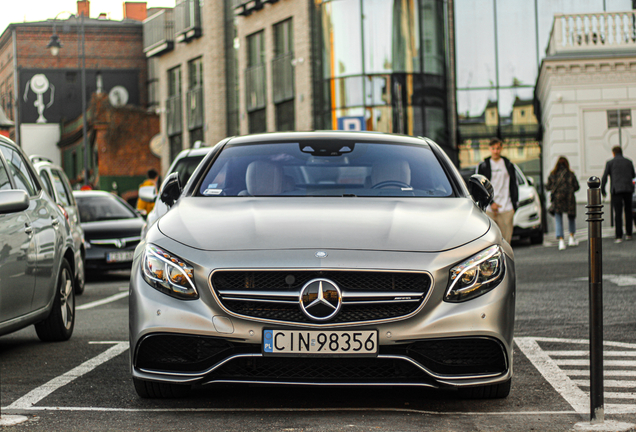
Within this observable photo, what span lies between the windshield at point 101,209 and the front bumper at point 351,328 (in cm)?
1233

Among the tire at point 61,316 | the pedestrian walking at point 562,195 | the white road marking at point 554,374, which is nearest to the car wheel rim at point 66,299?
the tire at point 61,316

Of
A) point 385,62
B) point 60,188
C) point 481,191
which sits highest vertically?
point 385,62

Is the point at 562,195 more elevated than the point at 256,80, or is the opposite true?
the point at 256,80

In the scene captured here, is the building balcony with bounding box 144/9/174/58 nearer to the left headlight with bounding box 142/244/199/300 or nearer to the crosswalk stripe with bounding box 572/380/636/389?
the crosswalk stripe with bounding box 572/380/636/389

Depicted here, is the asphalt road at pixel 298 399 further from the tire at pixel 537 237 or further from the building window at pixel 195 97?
the building window at pixel 195 97

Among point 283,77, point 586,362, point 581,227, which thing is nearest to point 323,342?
point 586,362

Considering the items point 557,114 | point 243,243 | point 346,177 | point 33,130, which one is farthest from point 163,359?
point 33,130

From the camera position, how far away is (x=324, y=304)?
4465 mm

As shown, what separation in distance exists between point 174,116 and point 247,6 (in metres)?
9.68

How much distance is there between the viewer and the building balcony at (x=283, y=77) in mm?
35812

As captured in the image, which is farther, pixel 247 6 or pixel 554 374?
pixel 247 6

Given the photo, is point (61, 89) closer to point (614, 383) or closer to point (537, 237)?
point (537, 237)

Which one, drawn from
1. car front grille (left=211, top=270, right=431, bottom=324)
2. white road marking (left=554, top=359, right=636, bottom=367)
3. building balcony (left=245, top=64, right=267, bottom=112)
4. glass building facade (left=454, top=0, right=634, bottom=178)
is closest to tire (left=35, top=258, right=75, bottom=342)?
car front grille (left=211, top=270, right=431, bottom=324)

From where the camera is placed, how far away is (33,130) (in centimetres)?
6500
